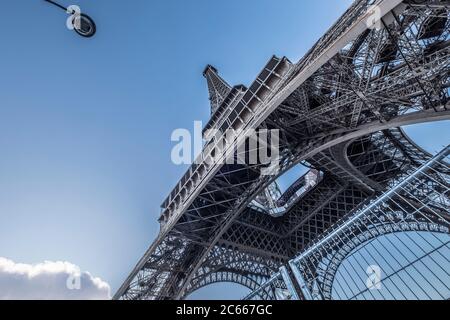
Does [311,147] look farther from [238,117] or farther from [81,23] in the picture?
[81,23]

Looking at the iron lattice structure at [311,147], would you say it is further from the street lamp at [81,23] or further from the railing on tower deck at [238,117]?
the street lamp at [81,23]

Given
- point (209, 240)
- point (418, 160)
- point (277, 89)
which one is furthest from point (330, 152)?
point (209, 240)

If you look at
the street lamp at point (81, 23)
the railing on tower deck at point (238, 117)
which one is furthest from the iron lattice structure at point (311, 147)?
the street lamp at point (81, 23)

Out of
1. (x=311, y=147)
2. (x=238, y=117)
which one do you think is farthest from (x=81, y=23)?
(x=311, y=147)

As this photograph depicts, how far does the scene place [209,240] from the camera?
73.4 feet

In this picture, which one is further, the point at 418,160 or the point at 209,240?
the point at 418,160

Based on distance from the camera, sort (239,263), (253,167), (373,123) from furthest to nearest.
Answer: (239,263)
(253,167)
(373,123)

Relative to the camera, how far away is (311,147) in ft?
58.0

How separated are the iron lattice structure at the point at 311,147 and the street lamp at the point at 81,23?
8.99 m

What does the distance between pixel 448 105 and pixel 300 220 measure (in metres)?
21.7

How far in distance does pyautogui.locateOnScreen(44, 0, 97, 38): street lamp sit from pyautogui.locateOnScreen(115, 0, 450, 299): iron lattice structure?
8994 mm

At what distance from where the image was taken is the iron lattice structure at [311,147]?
1116cm

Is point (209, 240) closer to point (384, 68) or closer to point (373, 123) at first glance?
point (373, 123)

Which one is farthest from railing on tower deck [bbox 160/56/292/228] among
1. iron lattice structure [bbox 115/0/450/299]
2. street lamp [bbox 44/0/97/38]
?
street lamp [bbox 44/0/97/38]
